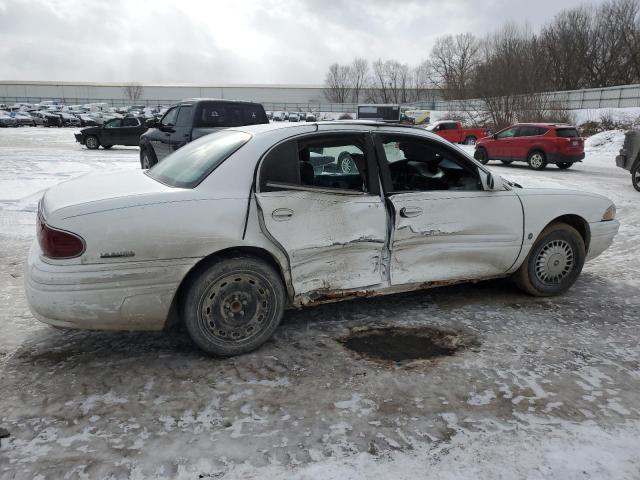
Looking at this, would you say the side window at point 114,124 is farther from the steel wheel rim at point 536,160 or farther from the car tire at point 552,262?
the car tire at point 552,262

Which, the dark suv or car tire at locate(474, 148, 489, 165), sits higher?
the dark suv

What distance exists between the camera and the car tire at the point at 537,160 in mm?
16641

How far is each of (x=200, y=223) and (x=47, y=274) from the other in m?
0.94

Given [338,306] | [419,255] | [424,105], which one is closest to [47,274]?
[338,306]

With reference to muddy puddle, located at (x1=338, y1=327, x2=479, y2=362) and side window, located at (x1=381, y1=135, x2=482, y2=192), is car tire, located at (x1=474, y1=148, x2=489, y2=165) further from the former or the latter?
muddy puddle, located at (x1=338, y1=327, x2=479, y2=362)

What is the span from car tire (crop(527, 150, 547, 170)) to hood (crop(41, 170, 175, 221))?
15.8 meters

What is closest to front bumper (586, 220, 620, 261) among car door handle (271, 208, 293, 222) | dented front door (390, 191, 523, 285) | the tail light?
dented front door (390, 191, 523, 285)

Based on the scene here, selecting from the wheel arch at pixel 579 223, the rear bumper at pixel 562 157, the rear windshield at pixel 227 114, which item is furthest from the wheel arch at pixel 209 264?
the rear bumper at pixel 562 157

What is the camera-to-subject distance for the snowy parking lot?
7.64ft

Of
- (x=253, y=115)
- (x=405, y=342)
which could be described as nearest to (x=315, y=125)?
(x=405, y=342)

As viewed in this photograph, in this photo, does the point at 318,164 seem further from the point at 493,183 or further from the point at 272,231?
the point at 493,183

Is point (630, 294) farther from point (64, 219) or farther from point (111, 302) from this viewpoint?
point (64, 219)

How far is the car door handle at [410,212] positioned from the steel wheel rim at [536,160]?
582 inches

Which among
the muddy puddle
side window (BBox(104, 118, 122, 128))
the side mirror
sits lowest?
the muddy puddle
